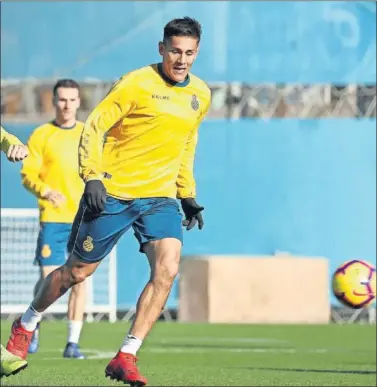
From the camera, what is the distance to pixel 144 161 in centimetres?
981

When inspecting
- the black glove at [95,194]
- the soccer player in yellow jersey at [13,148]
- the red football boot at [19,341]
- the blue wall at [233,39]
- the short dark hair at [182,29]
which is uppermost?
the blue wall at [233,39]

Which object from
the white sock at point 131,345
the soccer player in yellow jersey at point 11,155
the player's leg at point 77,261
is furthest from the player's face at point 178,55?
the white sock at point 131,345

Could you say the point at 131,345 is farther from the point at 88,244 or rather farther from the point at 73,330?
the point at 73,330

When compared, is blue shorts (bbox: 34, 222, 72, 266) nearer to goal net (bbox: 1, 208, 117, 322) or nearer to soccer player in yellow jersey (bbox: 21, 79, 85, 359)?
soccer player in yellow jersey (bbox: 21, 79, 85, 359)

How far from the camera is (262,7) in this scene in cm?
2264

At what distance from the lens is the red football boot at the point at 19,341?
32.7ft

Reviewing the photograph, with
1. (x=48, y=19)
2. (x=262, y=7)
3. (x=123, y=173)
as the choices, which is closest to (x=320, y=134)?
(x=262, y=7)

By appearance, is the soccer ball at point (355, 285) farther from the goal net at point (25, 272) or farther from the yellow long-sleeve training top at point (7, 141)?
the goal net at point (25, 272)

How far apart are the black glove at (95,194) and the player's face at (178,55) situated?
925 mm

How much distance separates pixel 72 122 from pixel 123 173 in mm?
4897

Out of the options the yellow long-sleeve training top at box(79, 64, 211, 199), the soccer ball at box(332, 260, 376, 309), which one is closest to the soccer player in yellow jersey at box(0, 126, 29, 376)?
the yellow long-sleeve training top at box(79, 64, 211, 199)

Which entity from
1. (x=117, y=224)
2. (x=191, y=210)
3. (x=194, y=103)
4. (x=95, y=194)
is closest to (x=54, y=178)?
(x=191, y=210)

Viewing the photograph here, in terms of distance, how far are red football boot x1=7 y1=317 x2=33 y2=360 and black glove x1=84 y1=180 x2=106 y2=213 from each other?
1231 mm

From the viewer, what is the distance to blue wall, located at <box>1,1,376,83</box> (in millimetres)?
22484
